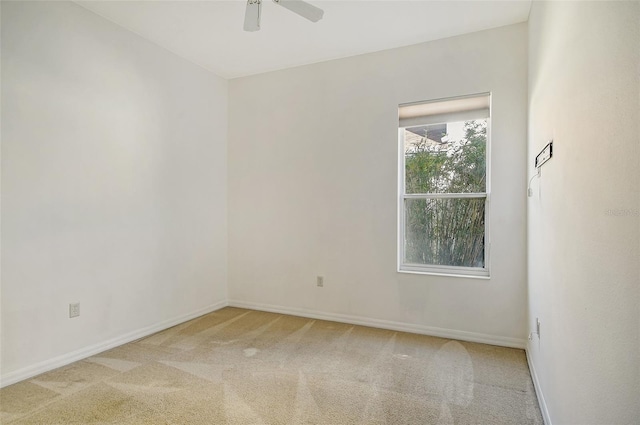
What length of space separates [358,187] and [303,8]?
181 centimetres

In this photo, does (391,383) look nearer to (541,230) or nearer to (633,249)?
(541,230)

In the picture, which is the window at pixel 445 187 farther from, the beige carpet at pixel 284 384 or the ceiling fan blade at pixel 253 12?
the ceiling fan blade at pixel 253 12

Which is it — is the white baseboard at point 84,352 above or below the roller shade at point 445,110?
below

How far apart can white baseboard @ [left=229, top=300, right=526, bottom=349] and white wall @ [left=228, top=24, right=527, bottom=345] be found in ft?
0.06

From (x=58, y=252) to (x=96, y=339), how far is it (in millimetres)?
821

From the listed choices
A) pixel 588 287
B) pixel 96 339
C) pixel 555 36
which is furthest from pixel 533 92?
pixel 96 339

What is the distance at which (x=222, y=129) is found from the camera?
4285 millimetres

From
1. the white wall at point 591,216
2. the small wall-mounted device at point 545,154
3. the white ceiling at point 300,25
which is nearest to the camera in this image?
the white wall at point 591,216

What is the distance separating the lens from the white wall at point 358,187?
9.99ft

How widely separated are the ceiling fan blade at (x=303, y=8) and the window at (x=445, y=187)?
1464 mm

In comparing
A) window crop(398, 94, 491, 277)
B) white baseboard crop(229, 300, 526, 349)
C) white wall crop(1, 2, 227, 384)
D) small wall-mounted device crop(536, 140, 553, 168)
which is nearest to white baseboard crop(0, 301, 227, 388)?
white wall crop(1, 2, 227, 384)

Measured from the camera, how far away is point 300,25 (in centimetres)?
305

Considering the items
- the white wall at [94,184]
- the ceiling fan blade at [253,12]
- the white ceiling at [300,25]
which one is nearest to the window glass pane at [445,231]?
the white ceiling at [300,25]

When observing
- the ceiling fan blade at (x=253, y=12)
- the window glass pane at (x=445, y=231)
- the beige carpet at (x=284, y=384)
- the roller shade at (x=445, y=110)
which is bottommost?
the beige carpet at (x=284, y=384)
